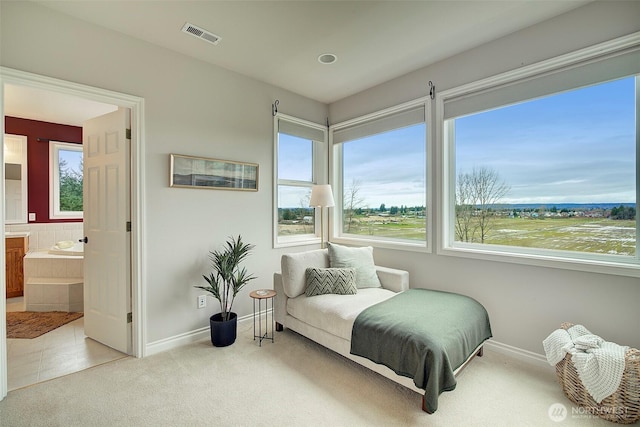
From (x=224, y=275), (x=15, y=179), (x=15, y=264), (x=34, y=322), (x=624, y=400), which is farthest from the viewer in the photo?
(x=15, y=179)

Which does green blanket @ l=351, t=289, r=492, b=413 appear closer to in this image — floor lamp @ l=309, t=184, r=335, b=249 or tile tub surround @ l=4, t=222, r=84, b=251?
floor lamp @ l=309, t=184, r=335, b=249

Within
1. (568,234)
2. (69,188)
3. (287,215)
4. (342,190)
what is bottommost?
(568,234)

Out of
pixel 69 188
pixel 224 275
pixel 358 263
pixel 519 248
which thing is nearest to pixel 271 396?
pixel 224 275

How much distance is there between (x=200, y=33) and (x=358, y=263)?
258cm

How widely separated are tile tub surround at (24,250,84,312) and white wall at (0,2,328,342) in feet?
6.16

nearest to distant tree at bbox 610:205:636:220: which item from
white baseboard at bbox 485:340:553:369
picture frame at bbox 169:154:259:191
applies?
white baseboard at bbox 485:340:553:369

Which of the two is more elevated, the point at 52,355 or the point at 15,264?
the point at 15,264

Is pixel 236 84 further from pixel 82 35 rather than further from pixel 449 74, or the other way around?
pixel 449 74

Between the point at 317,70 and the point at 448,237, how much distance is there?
2.27 m

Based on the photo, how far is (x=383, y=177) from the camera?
3.68 metres

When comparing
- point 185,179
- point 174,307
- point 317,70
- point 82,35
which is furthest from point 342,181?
point 82,35

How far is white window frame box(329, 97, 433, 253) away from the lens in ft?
9.87

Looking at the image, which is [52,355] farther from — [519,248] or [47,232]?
[519,248]

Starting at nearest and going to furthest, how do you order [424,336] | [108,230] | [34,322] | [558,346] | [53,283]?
[424,336], [558,346], [108,230], [34,322], [53,283]
